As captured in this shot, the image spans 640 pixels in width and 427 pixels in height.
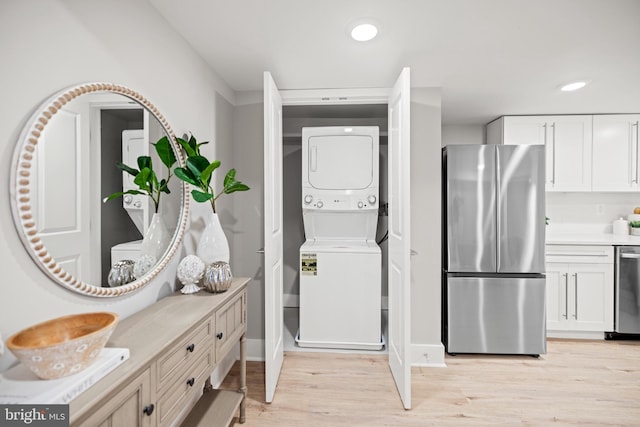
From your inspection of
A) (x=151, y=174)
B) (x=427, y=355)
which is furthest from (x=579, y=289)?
(x=151, y=174)

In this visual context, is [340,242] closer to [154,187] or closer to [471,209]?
[471,209]

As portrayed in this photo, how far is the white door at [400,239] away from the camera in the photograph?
197cm

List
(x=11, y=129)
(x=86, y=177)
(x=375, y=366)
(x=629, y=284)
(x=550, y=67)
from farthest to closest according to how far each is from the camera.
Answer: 1. (x=629, y=284)
2. (x=375, y=366)
3. (x=550, y=67)
4. (x=86, y=177)
5. (x=11, y=129)

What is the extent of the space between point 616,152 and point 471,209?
1918 millimetres

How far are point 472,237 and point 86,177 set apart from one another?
2.66 m

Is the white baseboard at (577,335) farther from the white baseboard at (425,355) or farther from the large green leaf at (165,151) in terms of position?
the large green leaf at (165,151)

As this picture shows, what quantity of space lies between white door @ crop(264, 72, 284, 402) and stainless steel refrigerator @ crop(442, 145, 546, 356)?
1.47 metres

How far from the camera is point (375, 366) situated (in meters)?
2.58

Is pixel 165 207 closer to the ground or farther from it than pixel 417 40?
closer to the ground

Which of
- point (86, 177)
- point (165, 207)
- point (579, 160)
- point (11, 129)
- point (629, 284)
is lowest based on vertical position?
point (629, 284)

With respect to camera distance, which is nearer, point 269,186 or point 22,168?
point 22,168

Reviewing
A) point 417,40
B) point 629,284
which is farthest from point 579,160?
point 417,40

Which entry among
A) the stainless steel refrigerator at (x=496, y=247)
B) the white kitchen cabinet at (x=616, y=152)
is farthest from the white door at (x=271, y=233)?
the white kitchen cabinet at (x=616, y=152)

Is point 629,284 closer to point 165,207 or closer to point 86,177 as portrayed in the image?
point 165,207
